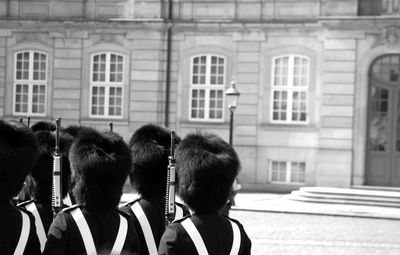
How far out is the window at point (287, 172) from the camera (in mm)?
22750

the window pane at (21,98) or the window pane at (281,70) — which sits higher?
the window pane at (281,70)

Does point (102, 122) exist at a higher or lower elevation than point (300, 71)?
lower

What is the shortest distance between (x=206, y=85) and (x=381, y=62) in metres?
5.55

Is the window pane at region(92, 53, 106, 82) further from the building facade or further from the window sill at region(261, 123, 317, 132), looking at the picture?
the window sill at region(261, 123, 317, 132)

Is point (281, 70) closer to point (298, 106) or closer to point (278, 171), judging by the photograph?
point (298, 106)

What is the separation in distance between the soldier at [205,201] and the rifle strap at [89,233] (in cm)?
34

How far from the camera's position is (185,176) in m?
4.73

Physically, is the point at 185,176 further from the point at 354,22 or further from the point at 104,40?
the point at 104,40

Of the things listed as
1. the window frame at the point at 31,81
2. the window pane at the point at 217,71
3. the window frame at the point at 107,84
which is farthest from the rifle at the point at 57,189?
the window frame at the point at 31,81

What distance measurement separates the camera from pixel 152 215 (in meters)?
5.53

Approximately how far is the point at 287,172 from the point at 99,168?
18.4 metres

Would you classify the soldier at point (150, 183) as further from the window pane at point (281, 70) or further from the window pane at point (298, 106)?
the window pane at point (281, 70)

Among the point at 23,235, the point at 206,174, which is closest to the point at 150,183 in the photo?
the point at 206,174

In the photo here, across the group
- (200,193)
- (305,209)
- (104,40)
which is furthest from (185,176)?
(104,40)
